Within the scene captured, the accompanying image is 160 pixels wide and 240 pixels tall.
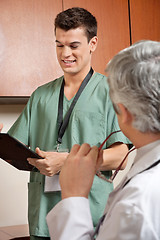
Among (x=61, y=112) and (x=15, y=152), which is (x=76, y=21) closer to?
(x=61, y=112)

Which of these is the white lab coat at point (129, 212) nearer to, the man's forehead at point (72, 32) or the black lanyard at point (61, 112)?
the black lanyard at point (61, 112)

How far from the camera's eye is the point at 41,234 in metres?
1.52

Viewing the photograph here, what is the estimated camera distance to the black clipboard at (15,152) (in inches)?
51.8

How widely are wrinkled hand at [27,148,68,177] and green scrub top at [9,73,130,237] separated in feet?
0.42

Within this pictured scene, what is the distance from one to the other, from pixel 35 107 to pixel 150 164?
0.99 metres

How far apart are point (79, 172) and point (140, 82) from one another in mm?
243

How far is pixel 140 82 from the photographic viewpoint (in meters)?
0.78

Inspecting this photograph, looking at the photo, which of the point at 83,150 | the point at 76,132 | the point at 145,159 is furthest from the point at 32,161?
the point at 145,159

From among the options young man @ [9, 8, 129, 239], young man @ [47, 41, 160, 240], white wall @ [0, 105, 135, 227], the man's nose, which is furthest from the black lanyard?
white wall @ [0, 105, 135, 227]

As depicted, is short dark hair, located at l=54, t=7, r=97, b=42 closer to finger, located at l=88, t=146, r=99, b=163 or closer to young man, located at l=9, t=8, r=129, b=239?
young man, located at l=9, t=8, r=129, b=239

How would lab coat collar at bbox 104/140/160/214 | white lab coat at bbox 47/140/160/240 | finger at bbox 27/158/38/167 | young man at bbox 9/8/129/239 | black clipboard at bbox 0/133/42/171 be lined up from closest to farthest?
1. white lab coat at bbox 47/140/160/240
2. lab coat collar at bbox 104/140/160/214
3. black clipboard at bbox 0/133/42/171
4. finger at bbox 27/158/38/167
5. young man at bbox 9/8/129/239

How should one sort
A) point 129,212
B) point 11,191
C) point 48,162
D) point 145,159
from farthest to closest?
1. point 11,191
2. point 48,162
3. point 145,159
4. point 129,212

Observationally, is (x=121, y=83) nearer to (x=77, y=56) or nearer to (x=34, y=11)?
(x=77, y=56)

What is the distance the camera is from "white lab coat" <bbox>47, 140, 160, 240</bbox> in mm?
692
